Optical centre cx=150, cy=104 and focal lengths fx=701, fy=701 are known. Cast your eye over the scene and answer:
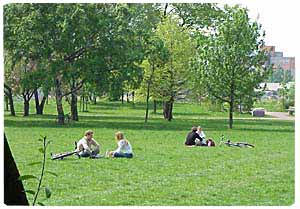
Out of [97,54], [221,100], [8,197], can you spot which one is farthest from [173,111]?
[8,197]

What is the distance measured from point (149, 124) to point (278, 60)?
5.47 feet

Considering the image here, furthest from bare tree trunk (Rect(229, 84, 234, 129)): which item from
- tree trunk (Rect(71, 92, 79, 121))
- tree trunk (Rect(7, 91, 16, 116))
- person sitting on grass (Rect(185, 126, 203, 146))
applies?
tree trunk (Rect(7, 91, 16, 116))

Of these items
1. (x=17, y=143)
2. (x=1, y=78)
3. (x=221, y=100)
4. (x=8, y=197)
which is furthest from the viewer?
(x=221, y=100)

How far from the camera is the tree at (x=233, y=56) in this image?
8.75 meters

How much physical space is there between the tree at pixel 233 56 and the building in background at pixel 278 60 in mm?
442

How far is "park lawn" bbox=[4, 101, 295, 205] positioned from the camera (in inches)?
170

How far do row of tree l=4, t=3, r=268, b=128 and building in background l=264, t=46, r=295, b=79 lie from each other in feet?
1.40

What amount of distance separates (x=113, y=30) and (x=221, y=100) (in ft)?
5.33

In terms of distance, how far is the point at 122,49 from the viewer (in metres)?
8.80

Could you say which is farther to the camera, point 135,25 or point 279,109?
point 135,25

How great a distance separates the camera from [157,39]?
8.48 meters

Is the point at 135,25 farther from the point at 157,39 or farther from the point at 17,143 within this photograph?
the point at 17,143

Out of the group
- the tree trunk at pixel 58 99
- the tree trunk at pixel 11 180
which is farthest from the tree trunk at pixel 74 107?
the tree trunk at pixel 11 180

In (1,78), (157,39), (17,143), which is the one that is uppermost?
(157,39)
